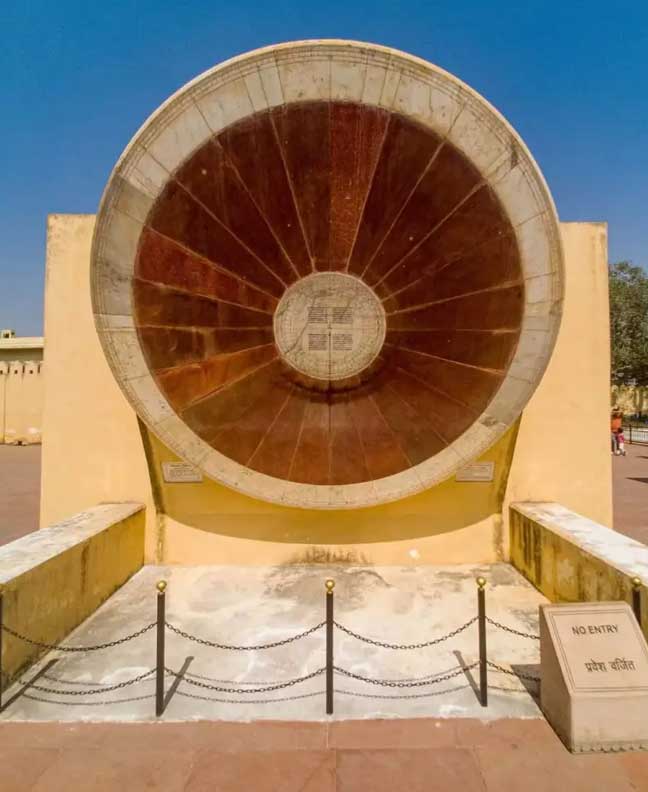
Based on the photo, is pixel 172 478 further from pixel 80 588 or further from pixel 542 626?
pixel 542 626

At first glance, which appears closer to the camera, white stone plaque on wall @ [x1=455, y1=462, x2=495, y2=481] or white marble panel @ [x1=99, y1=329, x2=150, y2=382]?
white marble panel @ [x1=99, y1=329, x2=150, y2=382]

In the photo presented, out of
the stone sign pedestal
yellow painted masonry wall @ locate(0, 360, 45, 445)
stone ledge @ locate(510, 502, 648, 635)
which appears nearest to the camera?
→ the stone sign pedestal

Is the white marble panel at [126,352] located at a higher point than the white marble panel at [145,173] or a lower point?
lower

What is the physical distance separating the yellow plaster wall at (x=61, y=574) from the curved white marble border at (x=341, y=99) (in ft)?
4.60

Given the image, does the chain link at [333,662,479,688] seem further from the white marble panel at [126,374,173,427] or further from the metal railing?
the white marble panel at [126,374,173,427]

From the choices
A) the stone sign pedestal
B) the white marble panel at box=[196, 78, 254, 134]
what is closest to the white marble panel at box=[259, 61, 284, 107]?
the white marble panel at box=[196, 78, 254, 134]

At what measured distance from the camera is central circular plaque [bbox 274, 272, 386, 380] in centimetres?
600

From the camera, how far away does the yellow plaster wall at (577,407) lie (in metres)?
7.12

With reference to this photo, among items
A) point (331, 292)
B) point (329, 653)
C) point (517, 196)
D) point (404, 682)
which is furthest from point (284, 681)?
point (517, 196)

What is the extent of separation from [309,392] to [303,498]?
1.38 m

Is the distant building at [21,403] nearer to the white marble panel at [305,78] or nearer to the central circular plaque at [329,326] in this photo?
the central circular plaque at [329,326]

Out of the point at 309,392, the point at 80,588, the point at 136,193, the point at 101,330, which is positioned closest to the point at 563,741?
the point at 309,392

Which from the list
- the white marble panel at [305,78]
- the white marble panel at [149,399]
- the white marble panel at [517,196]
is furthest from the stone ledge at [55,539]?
the white marble panel at [517,196]

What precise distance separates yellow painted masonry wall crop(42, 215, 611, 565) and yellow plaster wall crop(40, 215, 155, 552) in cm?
2
